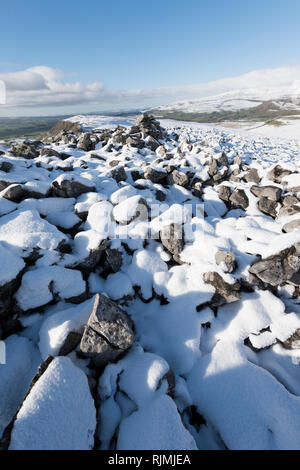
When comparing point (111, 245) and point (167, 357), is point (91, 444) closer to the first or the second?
point (167, 357)

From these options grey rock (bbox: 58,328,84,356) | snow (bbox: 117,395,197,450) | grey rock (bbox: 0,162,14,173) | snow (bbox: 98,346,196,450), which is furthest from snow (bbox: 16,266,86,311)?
grey rock (bbox: 0,162,14,173)

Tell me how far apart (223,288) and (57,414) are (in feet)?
15.4

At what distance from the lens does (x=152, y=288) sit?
6.53m

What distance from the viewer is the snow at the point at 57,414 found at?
3225 millimetres

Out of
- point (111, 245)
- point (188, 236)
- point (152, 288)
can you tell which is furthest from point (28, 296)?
point (188, 236)

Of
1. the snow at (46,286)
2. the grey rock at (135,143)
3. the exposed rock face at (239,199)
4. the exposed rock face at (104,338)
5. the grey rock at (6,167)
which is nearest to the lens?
the exposed rock face at (104,338)

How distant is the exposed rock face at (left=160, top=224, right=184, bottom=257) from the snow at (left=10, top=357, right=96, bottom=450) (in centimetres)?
442

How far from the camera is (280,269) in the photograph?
6035 mm

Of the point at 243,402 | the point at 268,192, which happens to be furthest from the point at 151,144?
the point at 243,402

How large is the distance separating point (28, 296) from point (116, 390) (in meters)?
3.14

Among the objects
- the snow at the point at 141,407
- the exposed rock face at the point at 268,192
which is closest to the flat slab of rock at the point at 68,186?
the snow at the point at 141,407

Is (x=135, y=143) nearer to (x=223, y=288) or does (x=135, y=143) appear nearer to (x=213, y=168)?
(x=213, y=168)

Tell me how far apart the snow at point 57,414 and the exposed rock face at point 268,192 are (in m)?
10.2

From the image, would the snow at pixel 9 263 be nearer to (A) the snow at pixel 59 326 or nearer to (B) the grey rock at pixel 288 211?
(A) the snow at pixel 59 326
